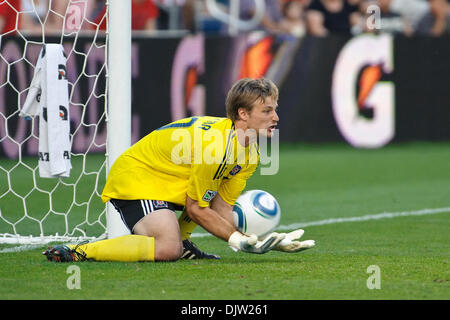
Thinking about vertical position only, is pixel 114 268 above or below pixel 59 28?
below

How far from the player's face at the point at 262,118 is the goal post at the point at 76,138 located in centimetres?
117

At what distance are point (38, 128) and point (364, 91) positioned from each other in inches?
204

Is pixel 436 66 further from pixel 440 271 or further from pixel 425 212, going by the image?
pixel 440 271

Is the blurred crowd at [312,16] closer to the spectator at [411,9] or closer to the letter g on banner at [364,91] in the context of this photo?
the spectator at [411,9]

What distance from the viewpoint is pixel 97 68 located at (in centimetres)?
1131

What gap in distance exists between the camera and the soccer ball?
5418 mm

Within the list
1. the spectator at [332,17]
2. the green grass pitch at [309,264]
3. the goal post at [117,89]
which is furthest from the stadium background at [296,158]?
the spectator at [332,17]

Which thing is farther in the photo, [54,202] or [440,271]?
[54,202]

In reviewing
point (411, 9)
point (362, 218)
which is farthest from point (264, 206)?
point (411, 9)

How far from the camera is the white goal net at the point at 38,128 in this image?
764 cm

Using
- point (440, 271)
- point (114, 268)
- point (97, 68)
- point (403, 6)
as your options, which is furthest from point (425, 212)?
point (403, 6)

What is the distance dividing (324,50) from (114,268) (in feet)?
29.8

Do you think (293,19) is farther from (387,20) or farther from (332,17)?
(387,20)

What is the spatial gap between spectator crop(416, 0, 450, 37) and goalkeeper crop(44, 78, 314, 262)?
34.2 ft
